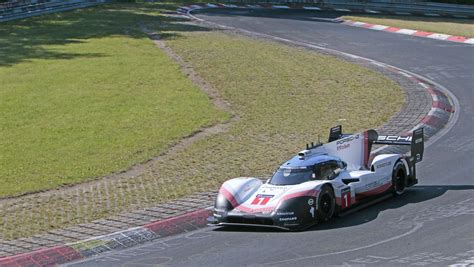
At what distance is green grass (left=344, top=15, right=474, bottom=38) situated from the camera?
43625 mm

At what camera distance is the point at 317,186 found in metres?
15.6

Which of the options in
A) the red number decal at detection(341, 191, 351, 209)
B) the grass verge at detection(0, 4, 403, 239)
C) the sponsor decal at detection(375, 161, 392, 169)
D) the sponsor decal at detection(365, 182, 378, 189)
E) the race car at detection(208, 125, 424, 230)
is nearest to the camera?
the race car at detection(208, 125, 424, 230)

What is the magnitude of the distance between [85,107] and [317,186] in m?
11.4

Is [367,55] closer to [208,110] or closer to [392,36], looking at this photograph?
[392,36]

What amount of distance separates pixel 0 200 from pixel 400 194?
7.38 metres

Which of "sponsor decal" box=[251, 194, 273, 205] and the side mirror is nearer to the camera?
"sponsor decal" box=[251, 194, 273, 205]

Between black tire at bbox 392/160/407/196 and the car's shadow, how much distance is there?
12 centimetres

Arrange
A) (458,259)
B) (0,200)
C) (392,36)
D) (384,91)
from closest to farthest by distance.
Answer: (458,259) < (0,200) < (384,91) < (392,36)

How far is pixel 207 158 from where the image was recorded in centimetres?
2058

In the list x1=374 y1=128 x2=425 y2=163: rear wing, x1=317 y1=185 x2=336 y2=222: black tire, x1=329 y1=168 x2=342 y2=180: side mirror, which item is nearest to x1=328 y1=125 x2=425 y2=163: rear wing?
x1=374 y1=128 x2=425 y2=163: rear wing

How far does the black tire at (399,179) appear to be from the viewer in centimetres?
1748

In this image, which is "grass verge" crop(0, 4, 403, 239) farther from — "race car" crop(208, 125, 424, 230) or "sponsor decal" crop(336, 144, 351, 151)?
"sponsor decal" crop(336, 144, 351, 151)

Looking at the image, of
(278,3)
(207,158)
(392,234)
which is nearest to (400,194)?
(392,234)

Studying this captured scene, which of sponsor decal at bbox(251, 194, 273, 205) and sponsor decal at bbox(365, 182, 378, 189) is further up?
sponsor decal at bbox(251, 194, 273, 205)
